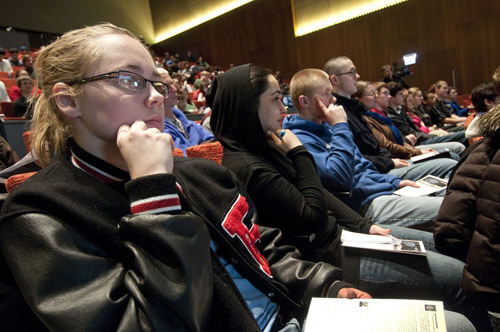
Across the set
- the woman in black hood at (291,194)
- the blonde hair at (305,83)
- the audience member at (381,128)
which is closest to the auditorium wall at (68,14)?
the audience member at (381,128)

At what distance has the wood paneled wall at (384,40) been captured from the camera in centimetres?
818

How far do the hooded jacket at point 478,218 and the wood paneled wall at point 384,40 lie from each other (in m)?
8.46

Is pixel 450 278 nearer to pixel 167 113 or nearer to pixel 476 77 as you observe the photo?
pixel 167 113

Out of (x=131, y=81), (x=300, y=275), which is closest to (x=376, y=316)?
(x=300, y=275)

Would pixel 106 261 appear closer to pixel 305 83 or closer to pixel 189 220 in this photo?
pixel 189 220

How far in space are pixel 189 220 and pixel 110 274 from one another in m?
0.18

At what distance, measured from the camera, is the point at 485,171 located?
129cm

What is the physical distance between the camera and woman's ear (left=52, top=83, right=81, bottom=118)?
790mm

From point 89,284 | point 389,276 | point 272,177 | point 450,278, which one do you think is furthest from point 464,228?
point 89,284

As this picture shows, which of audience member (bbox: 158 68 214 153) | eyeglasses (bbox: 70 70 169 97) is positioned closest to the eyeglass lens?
eyeglasses (bbox: 70 70 169 97)

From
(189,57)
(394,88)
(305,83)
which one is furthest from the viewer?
(189,57)

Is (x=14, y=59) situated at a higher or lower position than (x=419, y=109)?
higher

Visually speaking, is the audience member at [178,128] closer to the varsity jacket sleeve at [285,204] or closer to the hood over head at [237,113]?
the hood over head at [237,113]

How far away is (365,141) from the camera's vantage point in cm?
272
